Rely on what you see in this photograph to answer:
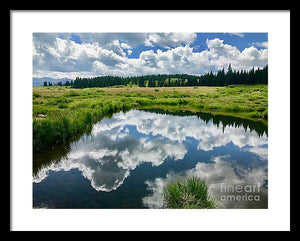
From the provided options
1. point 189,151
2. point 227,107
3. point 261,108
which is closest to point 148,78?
point 227,107

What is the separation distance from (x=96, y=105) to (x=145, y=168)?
34.1ft

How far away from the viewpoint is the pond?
14.9ft

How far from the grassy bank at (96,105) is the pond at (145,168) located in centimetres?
58

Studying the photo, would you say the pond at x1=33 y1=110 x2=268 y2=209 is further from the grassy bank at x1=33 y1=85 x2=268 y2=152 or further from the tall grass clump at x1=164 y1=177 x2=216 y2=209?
the grassy bank at x1=33 y1=85 x2=268 y2=152

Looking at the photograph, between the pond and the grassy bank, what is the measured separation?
0.58 meters

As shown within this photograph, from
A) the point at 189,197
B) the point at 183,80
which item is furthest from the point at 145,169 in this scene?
the point at 183,80

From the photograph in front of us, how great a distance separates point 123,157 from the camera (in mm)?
7176

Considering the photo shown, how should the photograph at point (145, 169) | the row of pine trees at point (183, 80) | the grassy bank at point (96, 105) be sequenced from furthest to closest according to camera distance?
the row of pine trees at point (183, 80) → the grassy bank at point (96, 105) → the photograph at point (145, 169)

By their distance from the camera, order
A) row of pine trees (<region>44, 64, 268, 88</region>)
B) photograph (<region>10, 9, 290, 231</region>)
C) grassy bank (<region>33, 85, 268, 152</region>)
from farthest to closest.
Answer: row of pine trees (<region>44, 64, 268, 88</region>) < grassy bank (<region>33, 85, 268, 152</region>) < photograph (<region>10, 9, 290, 231</region>)

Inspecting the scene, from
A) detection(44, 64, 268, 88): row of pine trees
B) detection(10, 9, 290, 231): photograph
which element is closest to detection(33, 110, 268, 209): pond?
detection(10, 9, 290, 231): photograph

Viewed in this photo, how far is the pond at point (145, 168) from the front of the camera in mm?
4527

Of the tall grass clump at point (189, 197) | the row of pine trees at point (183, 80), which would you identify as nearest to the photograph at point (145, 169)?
the tall grass clump at point (189, 197)

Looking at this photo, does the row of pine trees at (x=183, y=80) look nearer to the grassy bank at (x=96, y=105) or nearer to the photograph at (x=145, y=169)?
the grassy bank at (x=96, y=105)

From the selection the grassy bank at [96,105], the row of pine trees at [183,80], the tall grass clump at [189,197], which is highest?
the row of pine trees at [183,80]
